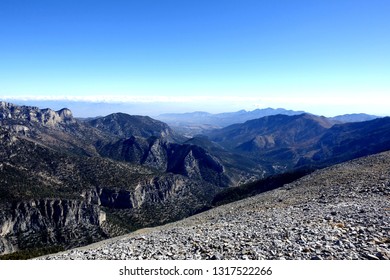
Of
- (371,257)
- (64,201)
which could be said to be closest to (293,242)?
(371,257)

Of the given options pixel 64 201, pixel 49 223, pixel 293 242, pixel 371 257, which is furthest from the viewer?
pixel 64 201

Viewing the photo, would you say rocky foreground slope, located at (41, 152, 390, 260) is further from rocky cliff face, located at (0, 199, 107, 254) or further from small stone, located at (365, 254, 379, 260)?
rocky cliff face, located at (0, 199, 107, 254)

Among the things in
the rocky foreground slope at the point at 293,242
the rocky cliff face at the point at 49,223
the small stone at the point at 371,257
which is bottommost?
the rocky cliff face at the point at 49,223

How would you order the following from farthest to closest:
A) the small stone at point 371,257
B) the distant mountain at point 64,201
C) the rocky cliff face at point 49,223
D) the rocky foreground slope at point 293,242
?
the distant mountain at point 64,201, the rocky cliff face at point 49,223, the rocky foreground slope at point 293,242, the small stone at point 371,257

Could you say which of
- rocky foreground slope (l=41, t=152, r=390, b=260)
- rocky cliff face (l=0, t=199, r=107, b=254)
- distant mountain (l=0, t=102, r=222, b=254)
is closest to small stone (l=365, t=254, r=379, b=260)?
rocky foreground slope (l=41, t=152, r=390, b=260)

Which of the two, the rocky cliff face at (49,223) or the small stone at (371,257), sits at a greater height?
the small stone at (371,257)

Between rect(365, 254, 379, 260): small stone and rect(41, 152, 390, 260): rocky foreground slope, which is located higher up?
rect(365, 254, 379, 260): small stone

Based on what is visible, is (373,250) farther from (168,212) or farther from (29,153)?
(29,153)

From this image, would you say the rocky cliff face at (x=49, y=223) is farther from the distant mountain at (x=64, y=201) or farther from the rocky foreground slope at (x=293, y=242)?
the rocky foreground slope at (x=293, y=242)

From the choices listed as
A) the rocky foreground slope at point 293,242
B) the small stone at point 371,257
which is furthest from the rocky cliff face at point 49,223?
the small stone at point 371,257

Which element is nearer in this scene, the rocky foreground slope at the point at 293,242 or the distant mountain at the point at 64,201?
the rocky foreground slope at the point at 293,242

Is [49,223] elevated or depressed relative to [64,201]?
depressed

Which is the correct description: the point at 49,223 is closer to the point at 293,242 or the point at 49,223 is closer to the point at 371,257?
the point at 293,242
